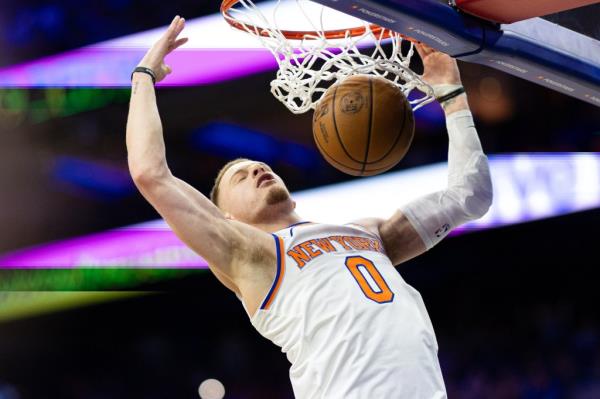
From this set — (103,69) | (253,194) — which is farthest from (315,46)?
(103,69)

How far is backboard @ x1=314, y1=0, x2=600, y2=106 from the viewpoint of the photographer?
2260 millimetres

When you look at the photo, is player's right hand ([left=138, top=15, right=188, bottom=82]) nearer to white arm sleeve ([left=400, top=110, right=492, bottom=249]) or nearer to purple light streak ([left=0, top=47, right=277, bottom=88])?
white arm sleeve ([left=400, top=110, right=492, bottom=249])

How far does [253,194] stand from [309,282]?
469 millimetres

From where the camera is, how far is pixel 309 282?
235 centimetres

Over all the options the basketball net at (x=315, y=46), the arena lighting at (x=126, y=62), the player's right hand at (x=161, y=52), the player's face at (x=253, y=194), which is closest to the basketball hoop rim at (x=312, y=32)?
the basketball net at (x=315, y=46)

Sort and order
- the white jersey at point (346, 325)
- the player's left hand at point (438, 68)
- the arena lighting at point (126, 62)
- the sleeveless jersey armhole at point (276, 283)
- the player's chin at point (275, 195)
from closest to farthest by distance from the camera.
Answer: the white jersey at point (346, 325) → the sleeveless jersey armhole at point (276, 283) → the player's chin at point (275, 195) → the player's left hand at point (438, 68) → the arena lighting at point (126, 62)

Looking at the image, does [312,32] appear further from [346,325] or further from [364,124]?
[346,325]

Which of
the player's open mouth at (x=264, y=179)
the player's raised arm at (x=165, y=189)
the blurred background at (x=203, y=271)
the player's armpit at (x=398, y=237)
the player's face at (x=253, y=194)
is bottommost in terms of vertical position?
the blurred background at (x=203, y=271)

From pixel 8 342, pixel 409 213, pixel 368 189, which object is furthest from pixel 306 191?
pixel 409 213

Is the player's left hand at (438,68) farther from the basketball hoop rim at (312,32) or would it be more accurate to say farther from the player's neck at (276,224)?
the player's neck at (276,224)

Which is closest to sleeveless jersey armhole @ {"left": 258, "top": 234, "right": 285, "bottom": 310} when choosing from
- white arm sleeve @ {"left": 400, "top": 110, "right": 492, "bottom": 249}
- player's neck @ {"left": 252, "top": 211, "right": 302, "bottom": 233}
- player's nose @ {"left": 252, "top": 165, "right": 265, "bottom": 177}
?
player's neck @ {"left": 252, "top": 211, "right": 302, "bottom": 233}

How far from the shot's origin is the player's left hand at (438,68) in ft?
9.12

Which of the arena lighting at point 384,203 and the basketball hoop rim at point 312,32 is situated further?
the arena lighting at point 384,203

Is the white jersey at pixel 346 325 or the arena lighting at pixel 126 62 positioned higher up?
the white jersey at pixel 346 325
